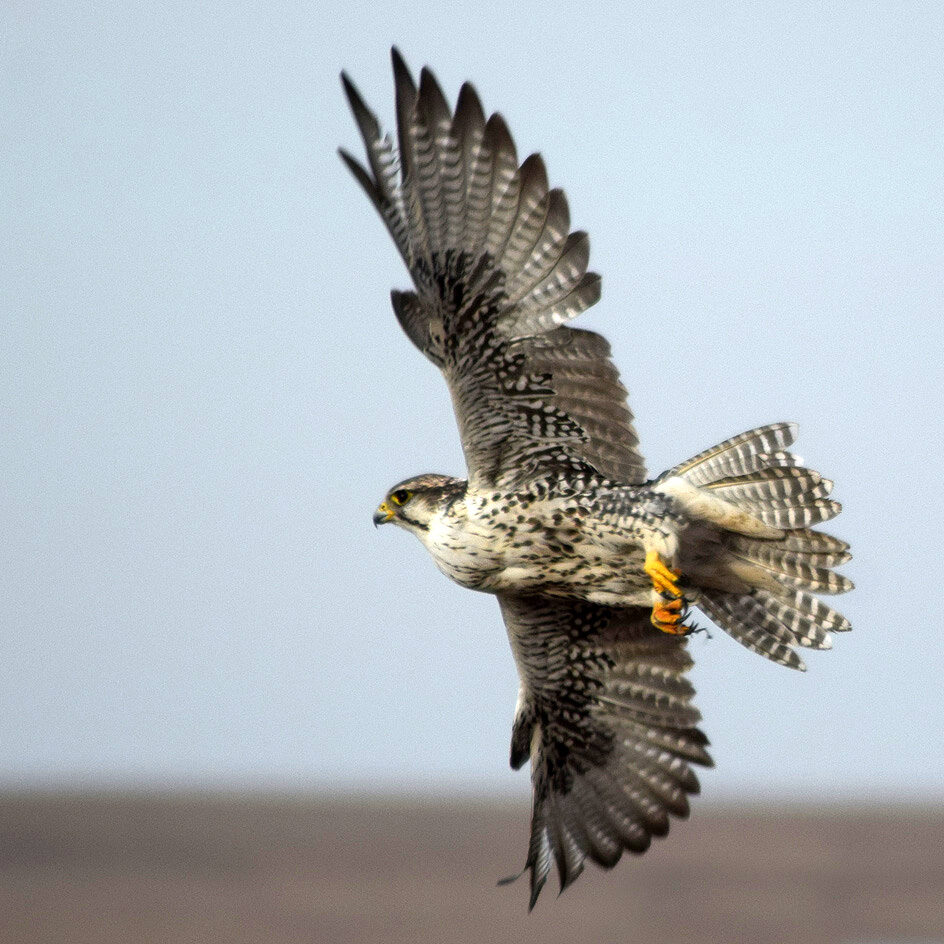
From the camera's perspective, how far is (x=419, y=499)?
752 centimetres

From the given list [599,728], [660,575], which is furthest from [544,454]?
[599,728]

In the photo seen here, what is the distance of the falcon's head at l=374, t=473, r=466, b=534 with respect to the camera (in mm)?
7451

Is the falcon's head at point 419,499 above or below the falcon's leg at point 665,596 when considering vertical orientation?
above

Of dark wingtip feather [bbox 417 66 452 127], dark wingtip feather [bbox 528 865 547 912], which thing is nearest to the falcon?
dark wingtip feather [bbox 417 66 452 127]

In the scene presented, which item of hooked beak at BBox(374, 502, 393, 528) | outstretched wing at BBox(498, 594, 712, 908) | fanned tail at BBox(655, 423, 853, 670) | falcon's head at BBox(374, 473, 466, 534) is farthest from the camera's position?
outstretched wing at BBox(498, 594, 712, 908)

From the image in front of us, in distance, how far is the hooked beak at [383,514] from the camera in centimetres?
765

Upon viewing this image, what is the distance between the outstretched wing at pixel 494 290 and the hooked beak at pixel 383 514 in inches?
22.3

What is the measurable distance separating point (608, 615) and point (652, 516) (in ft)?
4.45

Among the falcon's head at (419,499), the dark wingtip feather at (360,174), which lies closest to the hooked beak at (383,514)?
the falcon's head at (419,499)

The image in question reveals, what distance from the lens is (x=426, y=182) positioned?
6.97 metres

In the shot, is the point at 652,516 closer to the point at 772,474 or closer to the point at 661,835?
the point at 772,474

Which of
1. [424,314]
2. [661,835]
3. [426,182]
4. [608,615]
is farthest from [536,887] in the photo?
[426,182]

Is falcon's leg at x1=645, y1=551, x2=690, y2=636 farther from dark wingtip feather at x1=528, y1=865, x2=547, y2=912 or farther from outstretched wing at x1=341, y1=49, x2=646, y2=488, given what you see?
dark wingtip feather at x1=528, y1=865, x2=547, y2=912

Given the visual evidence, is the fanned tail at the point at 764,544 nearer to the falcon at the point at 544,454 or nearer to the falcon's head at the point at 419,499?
the falcon at the point at 544,454
